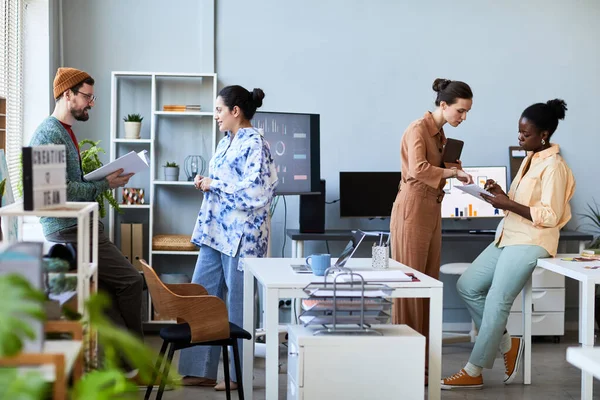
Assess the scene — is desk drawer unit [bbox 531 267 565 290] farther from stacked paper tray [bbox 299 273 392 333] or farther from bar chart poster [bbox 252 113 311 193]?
stacked paper tray [bbox 299 273 392 333]

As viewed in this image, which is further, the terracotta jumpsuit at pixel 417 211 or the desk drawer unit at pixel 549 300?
the desk drawer unit at pixel 549 300

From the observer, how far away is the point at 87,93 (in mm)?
3945

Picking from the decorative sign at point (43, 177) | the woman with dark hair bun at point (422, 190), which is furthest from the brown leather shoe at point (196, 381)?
the decorative sign at point (43, 177)

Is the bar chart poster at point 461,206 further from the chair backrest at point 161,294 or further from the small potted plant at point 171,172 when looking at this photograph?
the chair backrest at point 161,294

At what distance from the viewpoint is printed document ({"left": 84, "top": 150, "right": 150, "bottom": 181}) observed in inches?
149

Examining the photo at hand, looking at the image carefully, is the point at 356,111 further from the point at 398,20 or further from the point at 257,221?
the point at 257,221

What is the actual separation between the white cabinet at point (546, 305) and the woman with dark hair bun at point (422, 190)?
5.32ft

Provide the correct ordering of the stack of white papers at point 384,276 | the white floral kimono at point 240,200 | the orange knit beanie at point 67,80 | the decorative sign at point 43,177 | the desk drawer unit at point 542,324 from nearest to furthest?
the decorative sign at point 43,177
the stack of white papers at point 384,276
the orange knit beanie at point 67,80
the white floral kimono at point 240,200
the desk drawer unit at point 542,324

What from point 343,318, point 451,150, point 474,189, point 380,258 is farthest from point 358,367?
point 451,150

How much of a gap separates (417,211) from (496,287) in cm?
58

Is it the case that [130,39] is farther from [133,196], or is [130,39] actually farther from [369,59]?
[369,59]

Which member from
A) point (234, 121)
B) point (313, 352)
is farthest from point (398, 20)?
point (313, 352)

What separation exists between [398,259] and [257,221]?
2.66 feet

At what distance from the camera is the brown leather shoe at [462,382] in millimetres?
4410
